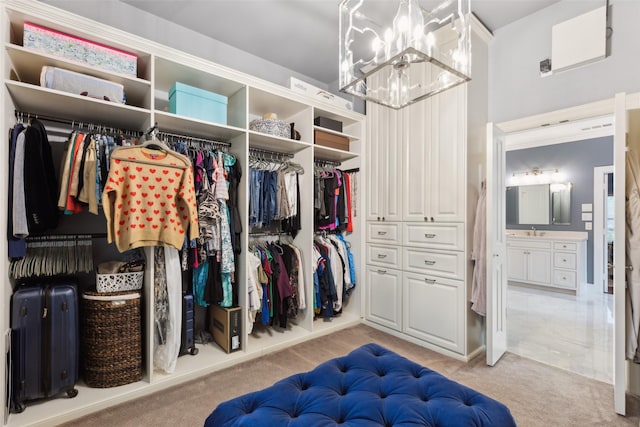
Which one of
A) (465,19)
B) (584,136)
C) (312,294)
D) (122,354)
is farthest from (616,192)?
(584,136)

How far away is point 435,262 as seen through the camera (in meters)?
2.62

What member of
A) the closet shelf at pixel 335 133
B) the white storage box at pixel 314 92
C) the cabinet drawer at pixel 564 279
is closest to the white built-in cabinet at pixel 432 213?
the closet shelf at pixel 335 133

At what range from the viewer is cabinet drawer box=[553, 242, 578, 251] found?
4613 mm

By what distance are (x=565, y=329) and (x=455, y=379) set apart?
1.96m

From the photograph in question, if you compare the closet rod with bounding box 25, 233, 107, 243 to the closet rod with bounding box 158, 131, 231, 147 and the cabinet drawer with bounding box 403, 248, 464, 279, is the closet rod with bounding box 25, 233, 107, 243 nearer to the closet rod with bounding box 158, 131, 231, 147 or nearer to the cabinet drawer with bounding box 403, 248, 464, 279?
the closet rod with bounding box 158, 131, 231, 147

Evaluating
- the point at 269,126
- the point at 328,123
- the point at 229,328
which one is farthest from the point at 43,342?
the point at 328,123

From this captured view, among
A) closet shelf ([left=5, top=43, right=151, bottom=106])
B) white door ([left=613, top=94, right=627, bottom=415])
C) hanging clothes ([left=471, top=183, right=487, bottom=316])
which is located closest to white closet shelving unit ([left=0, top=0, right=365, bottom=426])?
closet shelf ([left=5, top=43, right=151, bottom=106])

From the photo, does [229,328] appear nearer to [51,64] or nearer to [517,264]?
[51,64]

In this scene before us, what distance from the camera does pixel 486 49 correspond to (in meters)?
2.70

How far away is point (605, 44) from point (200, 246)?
10.6 ft

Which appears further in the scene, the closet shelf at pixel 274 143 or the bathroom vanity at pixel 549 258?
the bathroom vanity at pixel 549 258

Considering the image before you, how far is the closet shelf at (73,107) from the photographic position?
5.53ft

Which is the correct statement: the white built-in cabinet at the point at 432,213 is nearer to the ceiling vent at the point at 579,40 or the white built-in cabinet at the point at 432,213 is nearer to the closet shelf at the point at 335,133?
the closet shelf at the point at 335,133

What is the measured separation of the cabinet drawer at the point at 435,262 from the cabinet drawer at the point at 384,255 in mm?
98
